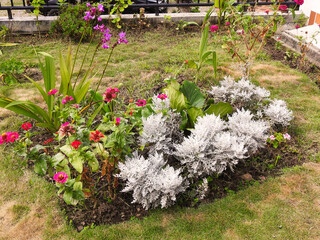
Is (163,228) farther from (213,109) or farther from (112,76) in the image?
(112,76)

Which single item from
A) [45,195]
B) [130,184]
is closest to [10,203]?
[45,195]

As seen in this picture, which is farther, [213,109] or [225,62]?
[225,62]

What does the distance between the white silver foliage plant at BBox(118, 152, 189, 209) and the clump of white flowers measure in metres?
1.34

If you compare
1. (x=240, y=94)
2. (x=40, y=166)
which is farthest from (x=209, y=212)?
(x=240, y=94)

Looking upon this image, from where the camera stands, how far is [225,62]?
4.82 meters

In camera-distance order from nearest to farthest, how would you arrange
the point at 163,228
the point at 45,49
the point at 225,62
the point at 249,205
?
the point at 163,228, the point at 249,205, the point at 225,62, the point at 45,49

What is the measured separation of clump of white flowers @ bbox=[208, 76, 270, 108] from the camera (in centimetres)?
338

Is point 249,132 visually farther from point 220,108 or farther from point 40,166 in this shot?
point 40,166

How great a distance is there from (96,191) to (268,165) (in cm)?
157

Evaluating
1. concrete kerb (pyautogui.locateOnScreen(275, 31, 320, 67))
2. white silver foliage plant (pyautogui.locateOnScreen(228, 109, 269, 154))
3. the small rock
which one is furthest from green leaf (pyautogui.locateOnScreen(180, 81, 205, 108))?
concrete kerb (pyautogui.locateOnScreen(275, 31, 320, 67))

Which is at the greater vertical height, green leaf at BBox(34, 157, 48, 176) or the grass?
green leaf at BBox(34, 157, 48, 176)

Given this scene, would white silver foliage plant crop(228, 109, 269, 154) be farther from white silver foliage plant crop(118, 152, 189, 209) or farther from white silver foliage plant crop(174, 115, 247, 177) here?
white silver foliage plant crop(118, 152, 189, 209)

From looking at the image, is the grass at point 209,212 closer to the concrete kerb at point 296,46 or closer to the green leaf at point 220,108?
the green leaf at point 220,108

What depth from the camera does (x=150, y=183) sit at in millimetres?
2393
